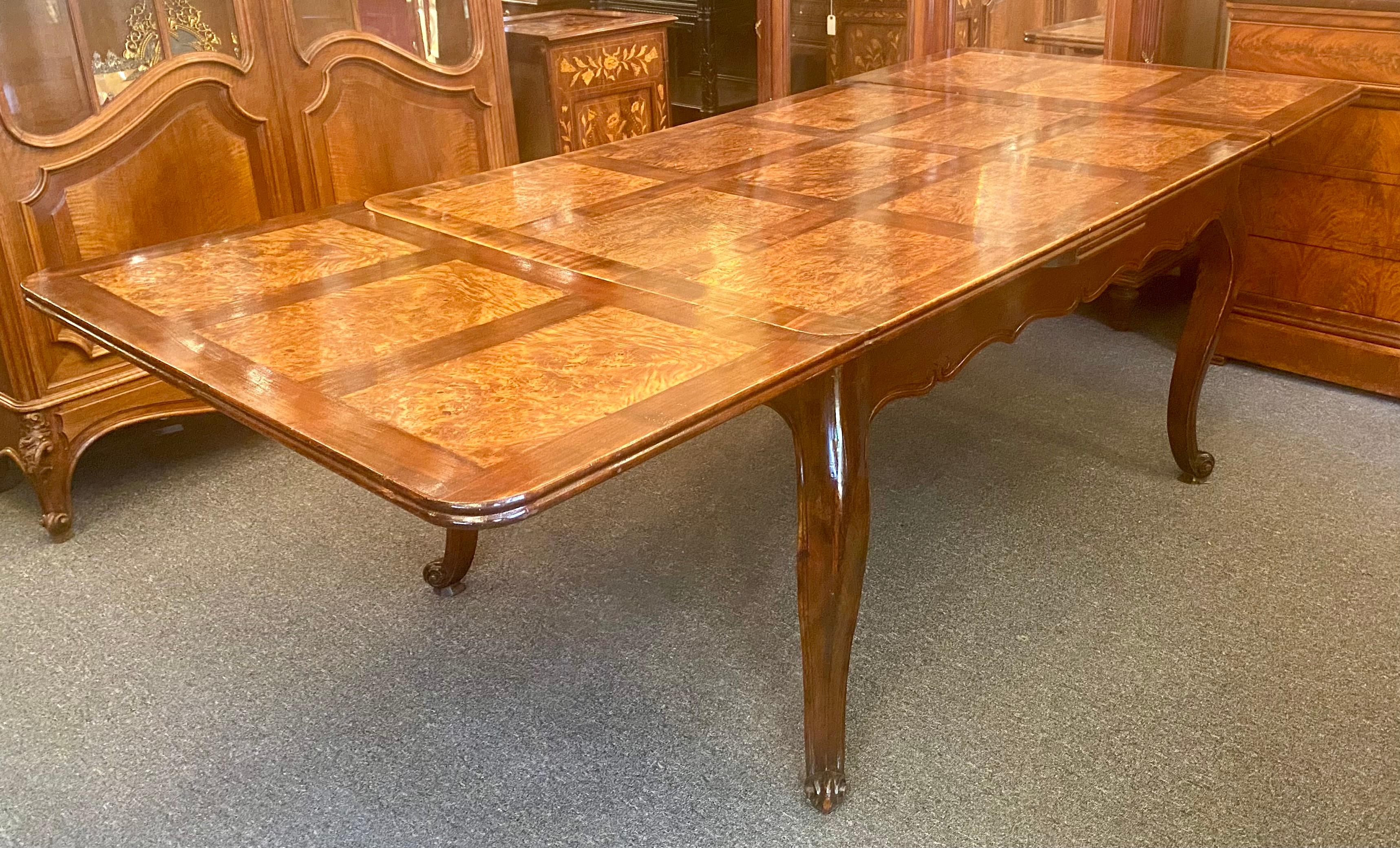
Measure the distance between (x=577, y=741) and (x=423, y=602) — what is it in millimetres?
514

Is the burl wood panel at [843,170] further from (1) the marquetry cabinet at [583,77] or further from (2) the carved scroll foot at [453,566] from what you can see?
(1) the marquetry cabinet at [583,77]

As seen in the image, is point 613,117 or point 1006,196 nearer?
point 1006,196

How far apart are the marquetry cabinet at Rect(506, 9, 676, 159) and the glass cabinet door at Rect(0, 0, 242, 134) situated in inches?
45.2

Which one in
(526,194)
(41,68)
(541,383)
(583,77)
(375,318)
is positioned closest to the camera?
(541,383)

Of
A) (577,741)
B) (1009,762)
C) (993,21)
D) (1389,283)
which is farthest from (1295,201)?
(577,741)

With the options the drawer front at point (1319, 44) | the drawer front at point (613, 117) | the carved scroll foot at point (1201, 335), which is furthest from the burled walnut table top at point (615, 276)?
the drawer front at point (613, 117)

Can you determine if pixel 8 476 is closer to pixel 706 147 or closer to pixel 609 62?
pixel 706 147

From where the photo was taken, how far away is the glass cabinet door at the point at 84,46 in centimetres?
226

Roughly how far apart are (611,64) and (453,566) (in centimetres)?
211

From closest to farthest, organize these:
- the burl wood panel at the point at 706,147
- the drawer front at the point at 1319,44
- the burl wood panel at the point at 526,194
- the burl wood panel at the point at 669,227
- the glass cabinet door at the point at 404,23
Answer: the burl wood panel at the point at 669,227 → the burl wood panel at the point at 526,194 → the burl wood panel at the point at 706,147 → the drawer front at the point at 1319,44 → the glass cabinet door at the point at 404,23

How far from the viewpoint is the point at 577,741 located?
1.82m

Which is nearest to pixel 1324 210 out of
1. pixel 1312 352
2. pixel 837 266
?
pixel 1312 352

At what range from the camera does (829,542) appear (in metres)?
1.50

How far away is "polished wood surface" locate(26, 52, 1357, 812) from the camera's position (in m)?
1.16
